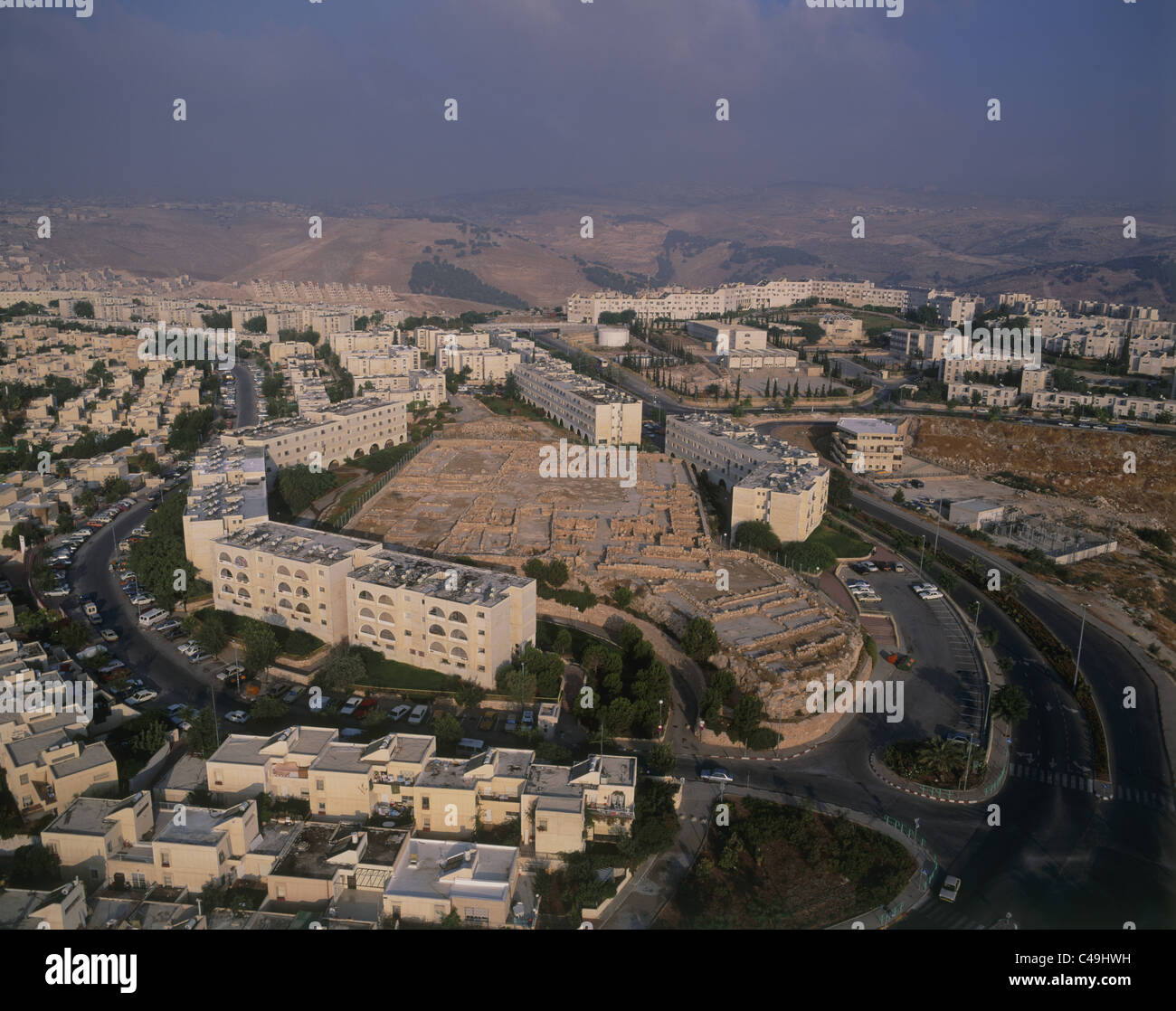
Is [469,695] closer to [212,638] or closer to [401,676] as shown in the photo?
[401,676]

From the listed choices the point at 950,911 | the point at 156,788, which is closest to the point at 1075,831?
the point at 950,911

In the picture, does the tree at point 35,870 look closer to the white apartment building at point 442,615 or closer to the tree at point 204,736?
the tree at point 204,736

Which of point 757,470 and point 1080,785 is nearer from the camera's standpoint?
point 1080,785

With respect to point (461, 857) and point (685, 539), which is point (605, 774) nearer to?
point (461, 857)

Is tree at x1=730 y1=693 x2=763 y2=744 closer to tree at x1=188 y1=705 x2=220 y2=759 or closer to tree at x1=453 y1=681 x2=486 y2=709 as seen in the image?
tree at x1=453 y1=681 x2=486 y2=709

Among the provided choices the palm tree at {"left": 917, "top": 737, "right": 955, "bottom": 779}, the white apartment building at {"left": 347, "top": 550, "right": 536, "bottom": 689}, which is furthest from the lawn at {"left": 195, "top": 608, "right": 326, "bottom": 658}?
the palm tree at {"left": 917, "top": 737, "right": 955, "bottom": 779}

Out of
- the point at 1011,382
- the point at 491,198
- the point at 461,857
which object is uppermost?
the point at 491,198

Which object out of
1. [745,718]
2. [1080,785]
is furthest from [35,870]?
[1080,785]
